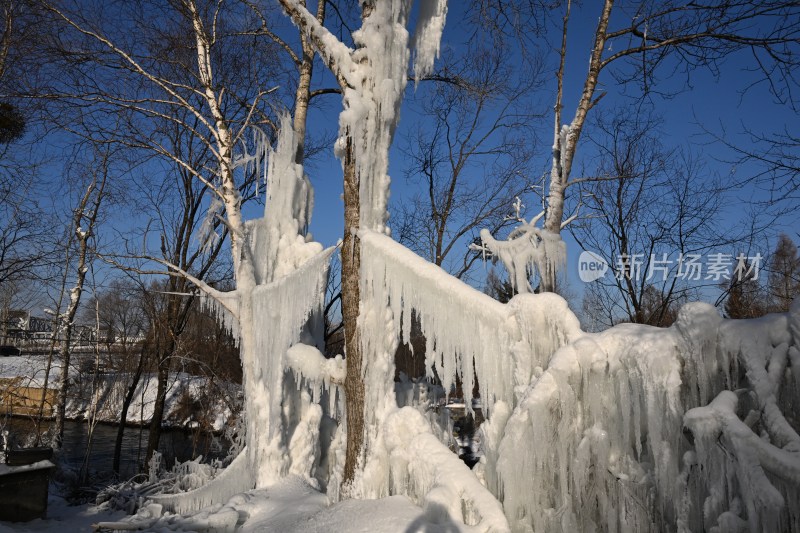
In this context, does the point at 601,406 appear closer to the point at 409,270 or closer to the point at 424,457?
the point at 424,457

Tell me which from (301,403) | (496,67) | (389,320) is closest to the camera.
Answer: (389,320)

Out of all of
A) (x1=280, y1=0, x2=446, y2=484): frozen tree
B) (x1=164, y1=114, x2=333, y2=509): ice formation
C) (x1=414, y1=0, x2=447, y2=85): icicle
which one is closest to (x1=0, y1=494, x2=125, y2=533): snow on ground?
(x1=164, y1=114, x2=333, y2=509): ice formation

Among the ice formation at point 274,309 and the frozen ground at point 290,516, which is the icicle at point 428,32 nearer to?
the ice formation at point 274,309

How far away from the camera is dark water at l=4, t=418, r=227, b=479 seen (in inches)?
463

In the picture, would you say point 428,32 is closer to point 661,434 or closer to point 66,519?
point 661,434

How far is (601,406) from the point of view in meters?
3.29

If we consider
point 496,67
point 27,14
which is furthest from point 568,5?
point 27,14

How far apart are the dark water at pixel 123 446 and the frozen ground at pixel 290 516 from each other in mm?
3958

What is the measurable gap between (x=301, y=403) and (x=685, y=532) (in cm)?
527

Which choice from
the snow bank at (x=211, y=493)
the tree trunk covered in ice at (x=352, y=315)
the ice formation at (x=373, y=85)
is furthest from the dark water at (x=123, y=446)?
the ice formation at (x=373, y=85)

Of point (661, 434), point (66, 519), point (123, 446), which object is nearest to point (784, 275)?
point (661, 434)

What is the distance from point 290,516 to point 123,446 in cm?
1532

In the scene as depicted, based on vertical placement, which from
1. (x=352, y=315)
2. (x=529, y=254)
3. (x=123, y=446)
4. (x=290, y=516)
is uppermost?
(x=529, y=254)

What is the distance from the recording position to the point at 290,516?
176 inches
